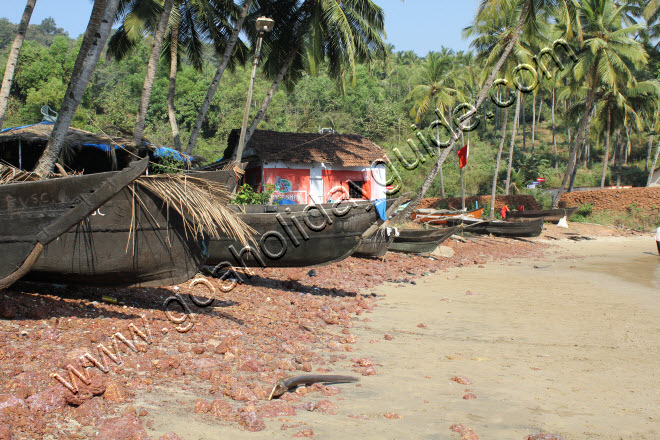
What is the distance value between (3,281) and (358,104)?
38.3 metres

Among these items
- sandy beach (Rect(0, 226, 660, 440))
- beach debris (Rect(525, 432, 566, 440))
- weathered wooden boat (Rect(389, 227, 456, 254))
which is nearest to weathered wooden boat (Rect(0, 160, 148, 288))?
sandy beach (Rect(0, 226, 660, 440))

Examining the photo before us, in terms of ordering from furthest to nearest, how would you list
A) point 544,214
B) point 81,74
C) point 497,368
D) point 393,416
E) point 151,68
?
point 544,214, point 151,68, point 81,74, point 497,368, point 393,416

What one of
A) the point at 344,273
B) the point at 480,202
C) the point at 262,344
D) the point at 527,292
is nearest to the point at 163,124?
the point at 480,202

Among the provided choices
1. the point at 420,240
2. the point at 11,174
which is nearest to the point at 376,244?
the point at 420,240

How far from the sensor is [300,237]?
29.5 ft

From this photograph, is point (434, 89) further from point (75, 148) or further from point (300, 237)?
point (300, 237)

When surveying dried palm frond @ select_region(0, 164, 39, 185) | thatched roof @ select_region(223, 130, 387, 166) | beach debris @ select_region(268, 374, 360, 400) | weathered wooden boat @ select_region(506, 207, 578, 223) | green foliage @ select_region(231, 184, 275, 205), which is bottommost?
beach debris @ select_region(268, 374, 360, 400)

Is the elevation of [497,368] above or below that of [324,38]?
below

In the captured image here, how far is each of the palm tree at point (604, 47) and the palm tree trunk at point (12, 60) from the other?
23771 mm

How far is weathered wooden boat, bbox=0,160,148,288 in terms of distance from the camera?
457 centimetres

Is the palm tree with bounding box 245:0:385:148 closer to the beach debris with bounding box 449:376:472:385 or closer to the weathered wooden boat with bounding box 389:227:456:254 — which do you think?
the weathered wooden boat with bounding box 389:227:456:254

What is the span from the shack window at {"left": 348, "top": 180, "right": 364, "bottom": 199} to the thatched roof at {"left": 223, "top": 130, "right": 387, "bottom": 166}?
3.67 feet

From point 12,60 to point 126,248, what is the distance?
6249 mm

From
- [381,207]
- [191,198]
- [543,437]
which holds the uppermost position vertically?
[191,198]
